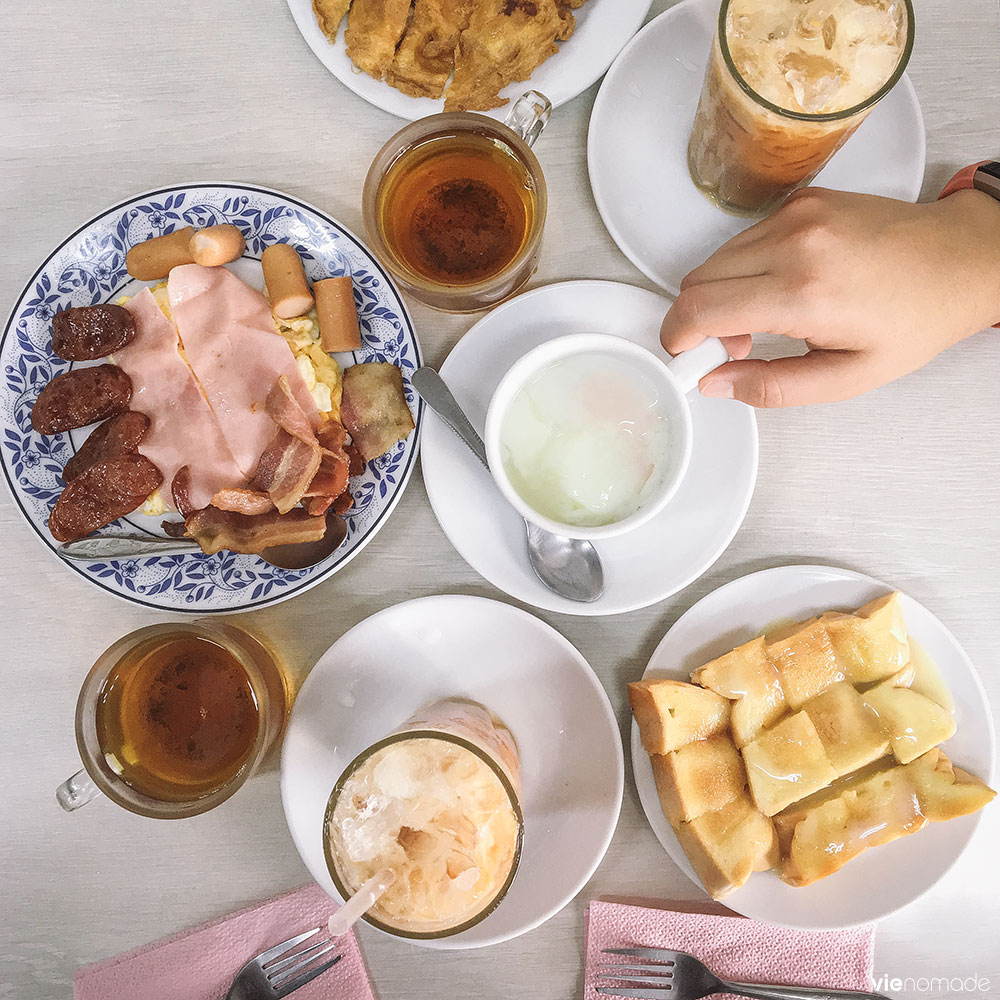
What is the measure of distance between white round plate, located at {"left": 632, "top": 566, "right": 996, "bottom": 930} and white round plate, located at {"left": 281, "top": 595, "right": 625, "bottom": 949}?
9 centimetres

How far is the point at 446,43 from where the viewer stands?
3.73 feet

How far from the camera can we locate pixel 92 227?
1.14m

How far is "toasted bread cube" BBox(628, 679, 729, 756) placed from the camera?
43.5 inches

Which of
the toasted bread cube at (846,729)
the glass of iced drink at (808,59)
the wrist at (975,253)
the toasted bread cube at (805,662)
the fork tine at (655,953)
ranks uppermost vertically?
the glass of iced drink at (808,59)

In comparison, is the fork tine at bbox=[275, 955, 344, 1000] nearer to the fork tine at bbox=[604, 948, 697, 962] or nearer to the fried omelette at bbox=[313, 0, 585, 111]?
the fork tine at bbox=[604, 948, 697, 962]

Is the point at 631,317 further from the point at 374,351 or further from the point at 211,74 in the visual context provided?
the point at 211,74

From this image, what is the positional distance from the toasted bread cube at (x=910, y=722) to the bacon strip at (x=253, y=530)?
0.82 m

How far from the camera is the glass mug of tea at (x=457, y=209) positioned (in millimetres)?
1079

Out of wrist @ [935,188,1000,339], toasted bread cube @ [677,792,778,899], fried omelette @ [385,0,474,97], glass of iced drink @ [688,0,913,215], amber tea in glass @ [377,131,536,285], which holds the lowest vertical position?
toasted bread cube @ [677,792,778,899]

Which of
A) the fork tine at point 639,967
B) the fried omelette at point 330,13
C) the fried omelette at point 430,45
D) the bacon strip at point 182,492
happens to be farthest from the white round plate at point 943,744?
the fried omelette at point 330,13

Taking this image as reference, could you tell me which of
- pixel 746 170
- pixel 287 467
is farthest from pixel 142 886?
pixel 746 170

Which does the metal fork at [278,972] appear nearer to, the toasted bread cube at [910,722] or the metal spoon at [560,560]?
the metal spoon at [560,560]

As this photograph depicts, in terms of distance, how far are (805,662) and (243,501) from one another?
81 cm

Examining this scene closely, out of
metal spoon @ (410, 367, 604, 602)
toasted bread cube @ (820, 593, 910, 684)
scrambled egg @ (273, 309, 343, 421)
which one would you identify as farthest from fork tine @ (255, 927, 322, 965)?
toasted bread cube @ (820, 593, 910, 684)
